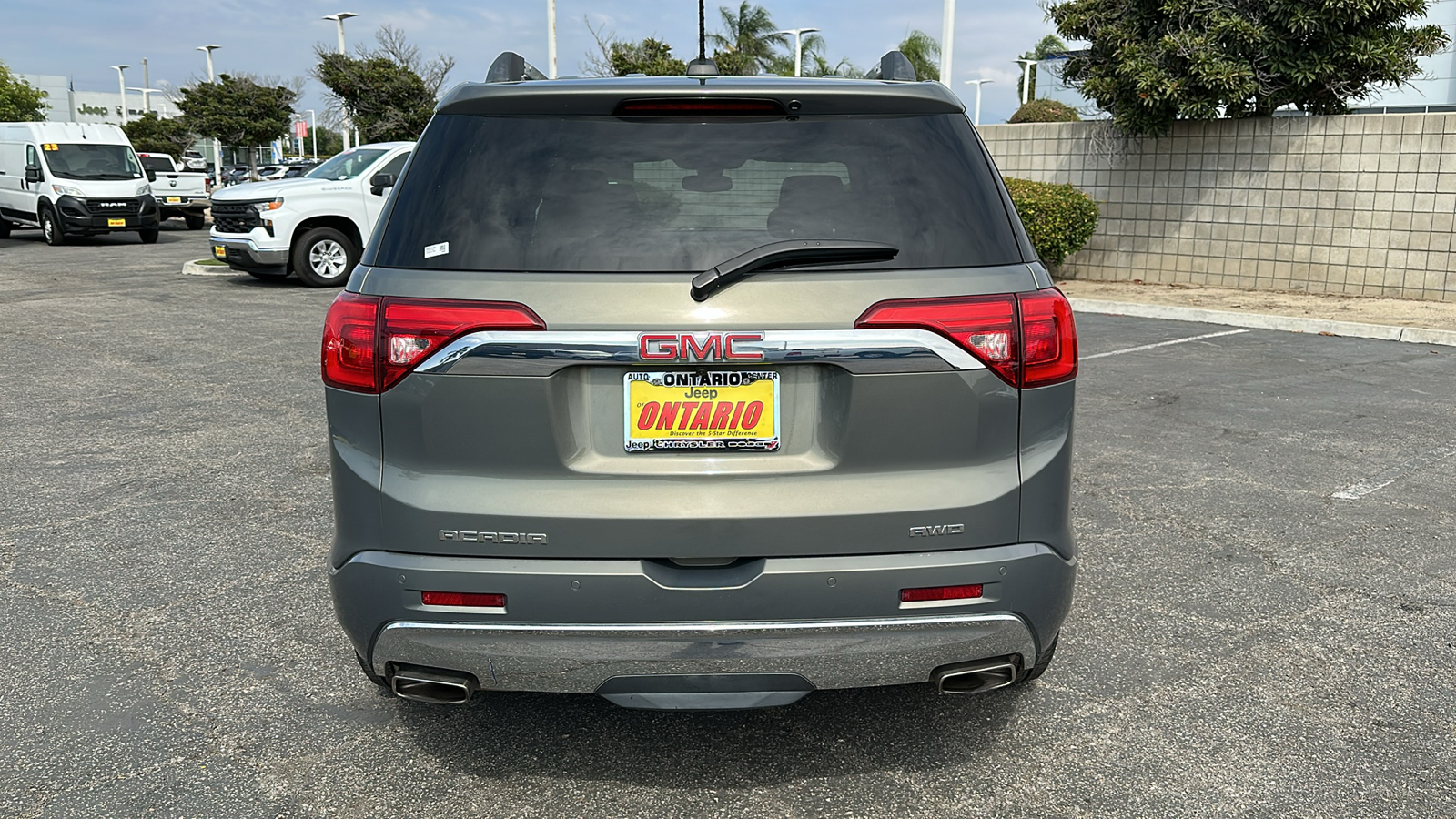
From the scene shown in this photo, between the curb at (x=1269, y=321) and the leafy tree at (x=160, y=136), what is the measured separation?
46.8 meters

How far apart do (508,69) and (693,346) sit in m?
1.16

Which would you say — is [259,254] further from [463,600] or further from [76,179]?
[463,600]

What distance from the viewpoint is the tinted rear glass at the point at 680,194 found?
2617 mm

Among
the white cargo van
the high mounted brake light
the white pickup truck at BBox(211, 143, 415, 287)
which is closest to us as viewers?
the high mounted brake light

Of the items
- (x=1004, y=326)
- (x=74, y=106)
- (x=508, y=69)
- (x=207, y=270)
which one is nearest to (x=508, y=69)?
(x=508, y=69)

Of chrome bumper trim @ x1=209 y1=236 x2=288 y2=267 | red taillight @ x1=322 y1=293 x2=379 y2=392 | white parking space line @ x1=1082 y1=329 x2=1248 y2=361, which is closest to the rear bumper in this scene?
red taillight @ x1=322 y1=293 x2=379 y2=392

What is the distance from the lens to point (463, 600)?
2590 millimetres

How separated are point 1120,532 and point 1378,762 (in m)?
1.97

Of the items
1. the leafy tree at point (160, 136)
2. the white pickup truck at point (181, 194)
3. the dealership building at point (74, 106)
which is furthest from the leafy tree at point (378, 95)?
the dealership building at point (74, 106)

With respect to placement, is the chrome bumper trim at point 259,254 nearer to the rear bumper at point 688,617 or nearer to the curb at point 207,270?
the curb at point 207,270

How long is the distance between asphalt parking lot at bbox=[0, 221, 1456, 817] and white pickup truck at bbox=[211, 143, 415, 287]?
8501 millimetres

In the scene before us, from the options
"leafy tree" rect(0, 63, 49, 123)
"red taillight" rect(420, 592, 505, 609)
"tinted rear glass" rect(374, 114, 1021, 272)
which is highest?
"leafy tree" rect(0, 63, 49, 123)

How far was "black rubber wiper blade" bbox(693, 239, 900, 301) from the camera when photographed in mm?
2516

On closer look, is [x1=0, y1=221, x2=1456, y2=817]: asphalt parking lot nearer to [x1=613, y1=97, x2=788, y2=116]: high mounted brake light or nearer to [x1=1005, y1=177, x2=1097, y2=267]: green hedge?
[x1=613, y1=97, x2=788, y2=116]: high mounted brake light
